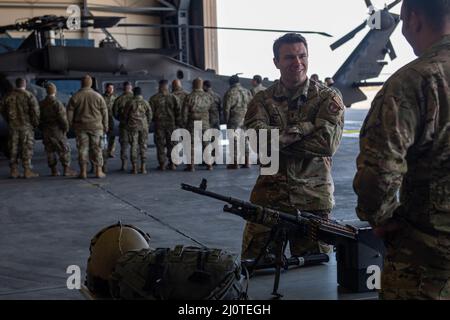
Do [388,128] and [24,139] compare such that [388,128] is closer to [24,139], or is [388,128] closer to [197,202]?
[197,202]

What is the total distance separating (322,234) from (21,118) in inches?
310

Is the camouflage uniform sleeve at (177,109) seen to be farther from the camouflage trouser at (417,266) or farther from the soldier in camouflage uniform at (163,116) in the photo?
the camouflage trouser at (417,266)

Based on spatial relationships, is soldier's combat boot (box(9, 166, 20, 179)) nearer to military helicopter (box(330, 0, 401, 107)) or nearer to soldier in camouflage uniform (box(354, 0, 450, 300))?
military helicopter (box(330, 0, 401, 107))

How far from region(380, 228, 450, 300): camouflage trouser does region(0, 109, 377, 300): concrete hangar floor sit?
2.93 ft

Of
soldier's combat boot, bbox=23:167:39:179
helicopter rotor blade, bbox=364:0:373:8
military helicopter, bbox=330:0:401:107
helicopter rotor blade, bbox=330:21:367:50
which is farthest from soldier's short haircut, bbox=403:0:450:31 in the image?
military helicopter, bbox=330:0:401:107

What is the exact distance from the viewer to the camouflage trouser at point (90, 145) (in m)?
9.52

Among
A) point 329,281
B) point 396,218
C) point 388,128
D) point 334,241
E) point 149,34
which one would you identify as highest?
point 149,34

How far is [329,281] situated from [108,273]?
3.75 feet

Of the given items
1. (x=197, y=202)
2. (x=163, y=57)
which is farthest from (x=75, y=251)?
(x=163, y=57)

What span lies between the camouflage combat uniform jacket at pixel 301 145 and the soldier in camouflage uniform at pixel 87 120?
6510mm

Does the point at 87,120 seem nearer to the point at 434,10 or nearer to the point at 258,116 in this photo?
the point at 258,116

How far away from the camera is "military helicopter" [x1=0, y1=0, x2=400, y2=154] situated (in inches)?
440
